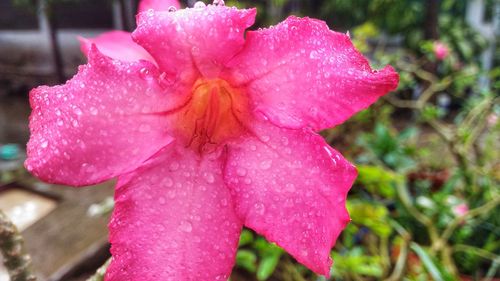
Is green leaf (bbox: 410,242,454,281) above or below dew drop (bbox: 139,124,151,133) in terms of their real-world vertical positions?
below

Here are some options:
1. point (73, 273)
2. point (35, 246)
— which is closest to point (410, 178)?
point (73, 273)

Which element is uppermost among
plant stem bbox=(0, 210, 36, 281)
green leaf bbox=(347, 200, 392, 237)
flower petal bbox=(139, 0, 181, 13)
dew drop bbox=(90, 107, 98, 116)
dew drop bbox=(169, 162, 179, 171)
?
flower petal bbox=(139, 0, 181, 13)

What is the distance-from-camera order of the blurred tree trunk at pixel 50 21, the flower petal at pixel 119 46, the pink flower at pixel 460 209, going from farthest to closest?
the blurred tree trunk at pixel 50 21
the pink flower at pixel 460 209
the flower petal at pixel 119 46

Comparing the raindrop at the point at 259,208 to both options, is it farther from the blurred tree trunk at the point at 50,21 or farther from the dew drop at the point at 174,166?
the blurred tree trunk at the point at 50,21

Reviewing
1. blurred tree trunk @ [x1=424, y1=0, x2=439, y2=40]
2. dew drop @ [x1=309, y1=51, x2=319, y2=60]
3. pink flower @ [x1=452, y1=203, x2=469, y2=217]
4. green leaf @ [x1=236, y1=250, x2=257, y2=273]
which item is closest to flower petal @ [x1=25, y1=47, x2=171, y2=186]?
dew drop @ [x1=309, y1=51, x2=319, y2=60]

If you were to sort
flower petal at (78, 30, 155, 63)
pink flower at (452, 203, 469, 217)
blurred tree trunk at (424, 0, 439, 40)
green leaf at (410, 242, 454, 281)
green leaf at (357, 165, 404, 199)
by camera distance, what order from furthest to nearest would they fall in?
blurred tree trunk at (424, 0, 439, 40)
pink flower at (452, 203, 469, 217)
green leaf at (357, 165, 404, 199)
green leaf at (410, 242, 454, 281)
flower petal at (78, 30, 155, 63)

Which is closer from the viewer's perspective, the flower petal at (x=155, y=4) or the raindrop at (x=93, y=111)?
the raindrop at (x=93, y=111)

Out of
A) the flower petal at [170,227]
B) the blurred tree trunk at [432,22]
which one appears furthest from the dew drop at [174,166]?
the blurred tree trunk at [432,22]

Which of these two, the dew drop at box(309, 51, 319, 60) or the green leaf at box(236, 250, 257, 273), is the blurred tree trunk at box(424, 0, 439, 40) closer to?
the green leaf at box(236, 250, 257, 273)
